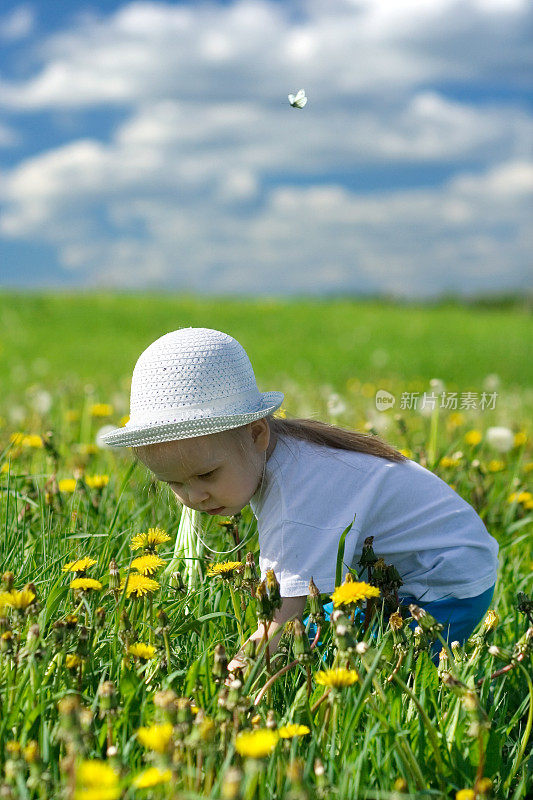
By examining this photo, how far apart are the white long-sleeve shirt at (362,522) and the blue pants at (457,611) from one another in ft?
0.08

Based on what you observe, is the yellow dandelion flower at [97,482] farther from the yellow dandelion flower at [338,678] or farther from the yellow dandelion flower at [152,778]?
the yellow dandelion flower at [152,778]

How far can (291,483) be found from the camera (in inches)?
79.7

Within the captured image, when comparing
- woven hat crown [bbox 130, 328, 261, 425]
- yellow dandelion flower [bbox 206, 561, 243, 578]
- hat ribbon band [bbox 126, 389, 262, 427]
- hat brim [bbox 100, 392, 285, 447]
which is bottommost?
yellow dandelion flower [bbox 206, 561, 243, 578]

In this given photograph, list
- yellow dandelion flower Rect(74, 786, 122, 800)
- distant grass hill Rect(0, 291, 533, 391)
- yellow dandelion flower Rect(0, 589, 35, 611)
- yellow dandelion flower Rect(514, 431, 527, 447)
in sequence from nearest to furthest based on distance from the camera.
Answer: yellow dandelion flower Rect(74, 786, 122, 800)
yellow dandelion flower Rect(0, 589, 35, 611)
yellow dandelion flower Rect(514, 431, 527, 447)
distant grass hill Rect(0, 291, 533, 391)

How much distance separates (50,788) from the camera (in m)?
1.30

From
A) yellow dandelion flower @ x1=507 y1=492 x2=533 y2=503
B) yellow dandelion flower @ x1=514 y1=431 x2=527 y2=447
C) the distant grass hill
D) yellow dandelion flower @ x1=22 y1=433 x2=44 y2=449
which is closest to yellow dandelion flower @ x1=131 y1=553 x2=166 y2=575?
yellow dandelion flower @ x1=22 y1=433 x2=44 y2=449

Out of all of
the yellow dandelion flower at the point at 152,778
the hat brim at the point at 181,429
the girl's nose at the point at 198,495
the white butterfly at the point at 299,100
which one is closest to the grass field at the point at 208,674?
the yellow dandelion flower at the point at 152,778

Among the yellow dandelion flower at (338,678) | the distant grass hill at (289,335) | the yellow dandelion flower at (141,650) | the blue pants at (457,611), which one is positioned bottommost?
the blue pants at (457,611)

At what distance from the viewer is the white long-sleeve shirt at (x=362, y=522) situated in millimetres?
1929

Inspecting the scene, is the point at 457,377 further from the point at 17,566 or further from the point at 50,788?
the point at 50,788

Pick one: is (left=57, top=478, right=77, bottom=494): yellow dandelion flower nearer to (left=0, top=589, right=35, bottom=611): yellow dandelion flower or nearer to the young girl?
the young girl

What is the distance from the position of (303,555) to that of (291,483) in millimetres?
185

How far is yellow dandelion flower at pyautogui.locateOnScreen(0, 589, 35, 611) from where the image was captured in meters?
1.51

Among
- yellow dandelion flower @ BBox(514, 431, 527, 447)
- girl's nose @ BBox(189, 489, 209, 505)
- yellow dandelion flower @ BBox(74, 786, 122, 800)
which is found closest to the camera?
yellow dandelion flower @ BBox(74, 786, 122, 800)
